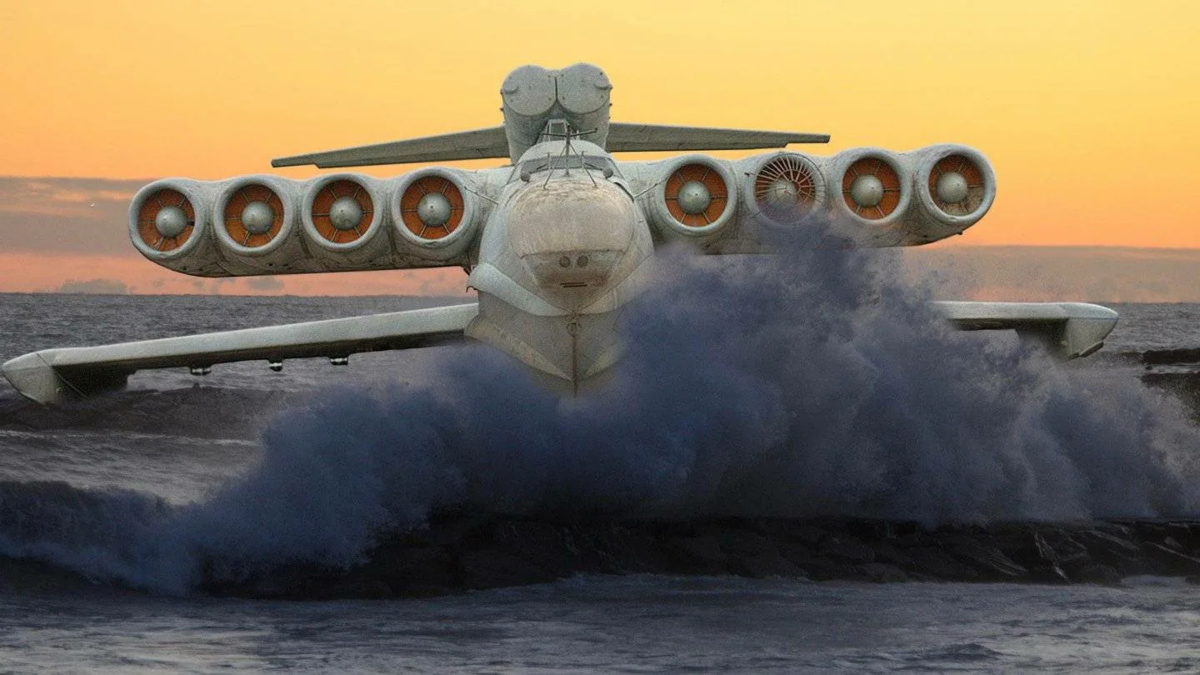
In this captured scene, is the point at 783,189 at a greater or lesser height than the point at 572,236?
greater

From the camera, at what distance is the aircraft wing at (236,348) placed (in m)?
17.3

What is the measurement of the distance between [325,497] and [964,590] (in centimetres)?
533

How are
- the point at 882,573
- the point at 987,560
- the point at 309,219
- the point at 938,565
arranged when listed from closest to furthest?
1. the point at 882,573
2. the point at 938,565
3. the point at 987,560
4. the point at 309,219

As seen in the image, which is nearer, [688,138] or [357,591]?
[357,591]

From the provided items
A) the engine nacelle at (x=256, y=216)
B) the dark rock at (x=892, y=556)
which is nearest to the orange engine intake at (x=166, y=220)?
the engine nacelle at (x=256, y=216)

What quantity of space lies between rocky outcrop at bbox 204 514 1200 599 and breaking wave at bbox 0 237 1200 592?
441 mm

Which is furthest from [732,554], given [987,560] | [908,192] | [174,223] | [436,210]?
[174,223]

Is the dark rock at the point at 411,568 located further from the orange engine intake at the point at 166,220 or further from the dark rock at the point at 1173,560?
the dark rock at the point at 1173,560

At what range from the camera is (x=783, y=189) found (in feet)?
56.1

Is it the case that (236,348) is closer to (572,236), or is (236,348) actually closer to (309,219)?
(309,219)

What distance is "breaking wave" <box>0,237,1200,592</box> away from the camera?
47.8 feet

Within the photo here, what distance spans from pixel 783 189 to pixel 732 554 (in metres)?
4.74

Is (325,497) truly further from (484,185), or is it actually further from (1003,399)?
(1003,399)

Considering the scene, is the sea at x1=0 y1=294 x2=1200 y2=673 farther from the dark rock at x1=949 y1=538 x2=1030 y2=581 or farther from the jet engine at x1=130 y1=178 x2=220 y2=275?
the jet engine at x1=130 y1=178 x2=220 y2=275
